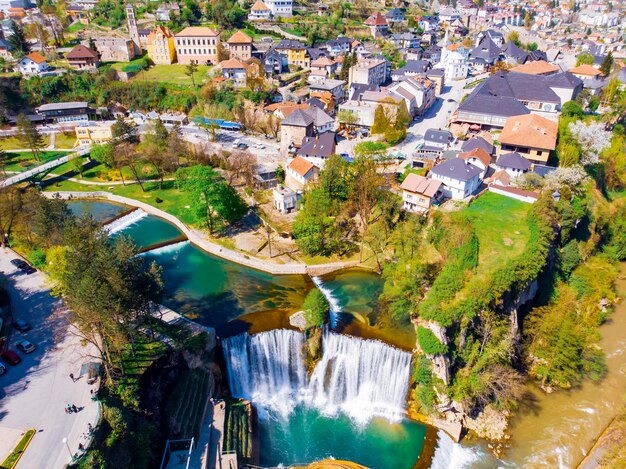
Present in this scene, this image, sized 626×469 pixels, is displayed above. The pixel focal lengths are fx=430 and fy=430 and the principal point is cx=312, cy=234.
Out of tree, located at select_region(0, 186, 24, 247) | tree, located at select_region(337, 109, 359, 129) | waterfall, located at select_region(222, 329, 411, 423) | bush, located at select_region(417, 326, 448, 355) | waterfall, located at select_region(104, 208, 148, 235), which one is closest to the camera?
bush, located at select_region(417, 326, 448, 355)

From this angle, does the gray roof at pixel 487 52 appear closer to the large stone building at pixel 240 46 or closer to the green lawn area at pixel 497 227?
the large stone building at pixel 240 46

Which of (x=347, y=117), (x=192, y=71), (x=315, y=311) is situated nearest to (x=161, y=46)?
(x=192, y=71)

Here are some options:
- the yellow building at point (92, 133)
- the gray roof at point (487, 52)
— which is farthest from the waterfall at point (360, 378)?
the gray roof at point (487, 52)

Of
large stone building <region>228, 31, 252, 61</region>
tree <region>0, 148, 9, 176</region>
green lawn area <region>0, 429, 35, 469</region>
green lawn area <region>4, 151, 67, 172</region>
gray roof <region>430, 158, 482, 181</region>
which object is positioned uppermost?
large stone building <region>228, 31, 252, 61</region>

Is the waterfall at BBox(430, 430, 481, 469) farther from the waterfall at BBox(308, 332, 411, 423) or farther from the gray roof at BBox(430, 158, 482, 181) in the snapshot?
the gray roof at BBox(430, 158, 482, 181)

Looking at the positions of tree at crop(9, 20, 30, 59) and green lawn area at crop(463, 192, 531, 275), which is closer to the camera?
green lawn area at crop(463, 192, 531, 275)

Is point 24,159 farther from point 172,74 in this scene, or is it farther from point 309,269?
point 309,269

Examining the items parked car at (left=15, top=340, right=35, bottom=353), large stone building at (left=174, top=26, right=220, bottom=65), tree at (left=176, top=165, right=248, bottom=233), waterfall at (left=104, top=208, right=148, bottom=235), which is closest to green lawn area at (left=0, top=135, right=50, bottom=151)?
waterfall at (left=104, top=208, right=148, bottom=235)
